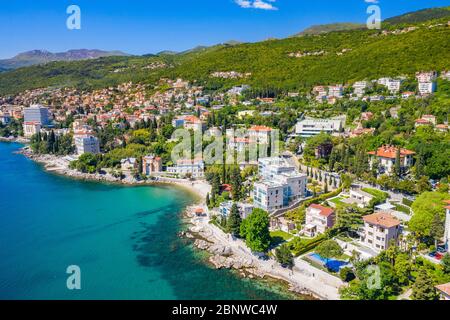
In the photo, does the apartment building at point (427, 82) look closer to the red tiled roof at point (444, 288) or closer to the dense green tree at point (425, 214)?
the dense green tree at point (425, 214)

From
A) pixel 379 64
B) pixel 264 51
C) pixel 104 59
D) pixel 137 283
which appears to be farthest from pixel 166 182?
pixel 104 59

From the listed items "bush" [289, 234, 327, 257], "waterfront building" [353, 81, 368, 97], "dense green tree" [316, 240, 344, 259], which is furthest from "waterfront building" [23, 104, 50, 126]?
"dense green tree" [316, 240, 344, 259]

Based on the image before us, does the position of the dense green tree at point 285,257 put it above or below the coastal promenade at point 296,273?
above

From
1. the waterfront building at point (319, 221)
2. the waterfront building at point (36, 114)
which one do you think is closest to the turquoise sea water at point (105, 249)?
the waterfront building at point (319, 221)

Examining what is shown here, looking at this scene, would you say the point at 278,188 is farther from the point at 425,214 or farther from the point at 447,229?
the point at 447,229

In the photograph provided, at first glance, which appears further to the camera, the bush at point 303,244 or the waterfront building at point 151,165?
the waterfront building at point 151,165

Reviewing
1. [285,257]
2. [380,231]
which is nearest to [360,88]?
[380,231]

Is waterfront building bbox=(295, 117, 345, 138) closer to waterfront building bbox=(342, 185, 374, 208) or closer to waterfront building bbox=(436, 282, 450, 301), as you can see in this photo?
waterfront building bbox=(342, 185, 374, 208)
